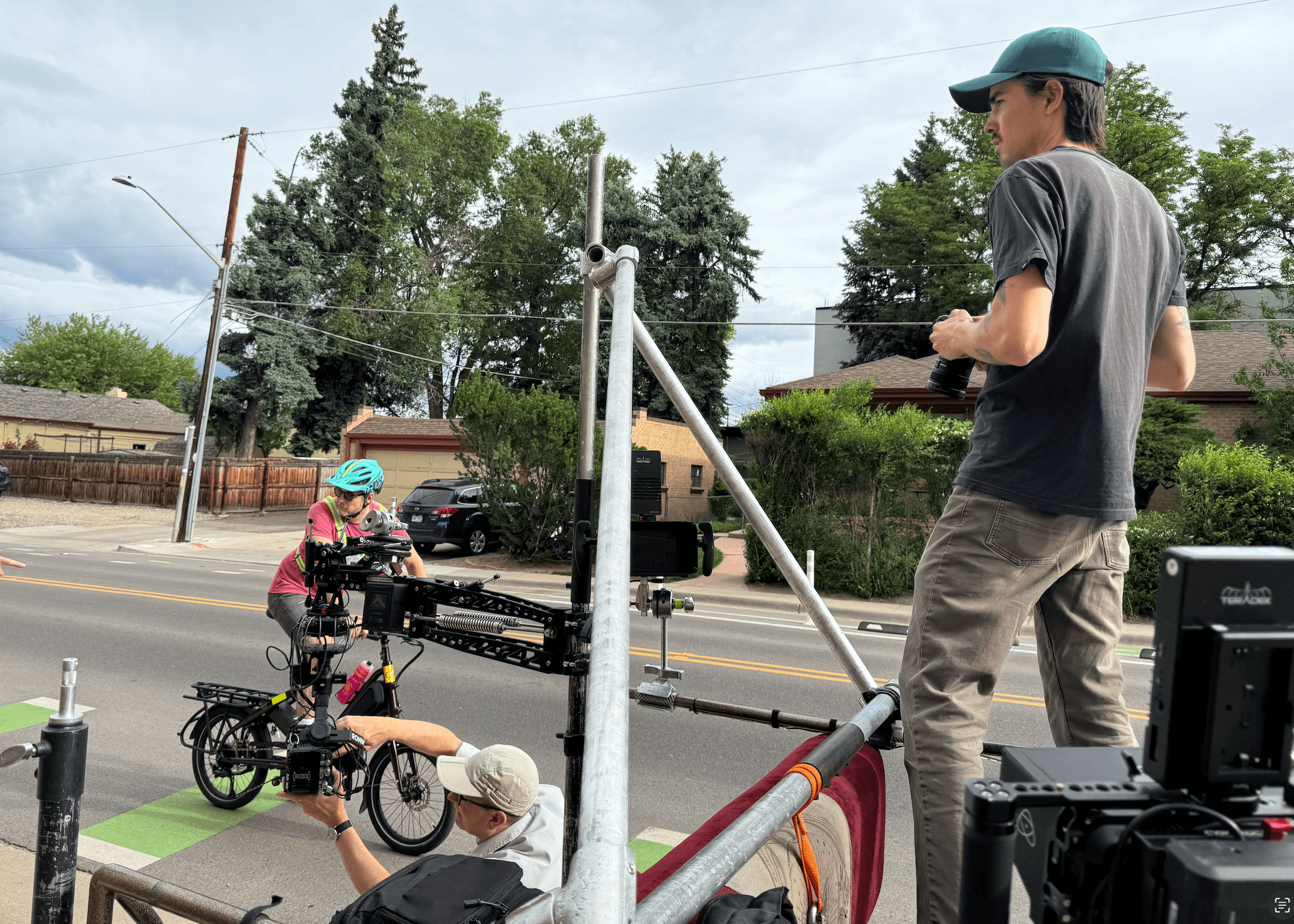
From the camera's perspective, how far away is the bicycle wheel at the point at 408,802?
172 inches

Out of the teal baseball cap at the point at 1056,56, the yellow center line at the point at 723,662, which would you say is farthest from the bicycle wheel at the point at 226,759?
the teal baseball cap at the point at 1056,56

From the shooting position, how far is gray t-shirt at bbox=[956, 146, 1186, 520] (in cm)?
154

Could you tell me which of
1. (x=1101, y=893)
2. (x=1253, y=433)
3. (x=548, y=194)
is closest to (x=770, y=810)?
(x=1101, y=893)

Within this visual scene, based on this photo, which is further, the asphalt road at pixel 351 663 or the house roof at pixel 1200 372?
the house roof at pixel 1200 372

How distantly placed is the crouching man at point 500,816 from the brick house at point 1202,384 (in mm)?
15404

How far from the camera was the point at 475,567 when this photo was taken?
16719 mm

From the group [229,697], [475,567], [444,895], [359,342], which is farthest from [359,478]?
[359,342]

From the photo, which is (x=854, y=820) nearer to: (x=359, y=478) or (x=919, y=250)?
(x=359, y=478)

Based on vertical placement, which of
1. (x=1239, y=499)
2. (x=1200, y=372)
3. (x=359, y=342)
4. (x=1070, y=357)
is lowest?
(x=1070, y=357)

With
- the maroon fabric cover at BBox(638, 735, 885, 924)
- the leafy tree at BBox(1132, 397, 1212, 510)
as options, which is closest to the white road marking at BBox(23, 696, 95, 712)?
the maroon fabric cover at BBox(638, 735, 885, 924)

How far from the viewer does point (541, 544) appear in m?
17.1

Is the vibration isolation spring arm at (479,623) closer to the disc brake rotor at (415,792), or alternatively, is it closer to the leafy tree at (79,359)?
the disc brake rotor at (415,792)

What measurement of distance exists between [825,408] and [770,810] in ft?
44.6

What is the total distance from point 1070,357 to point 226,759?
15.9ft
